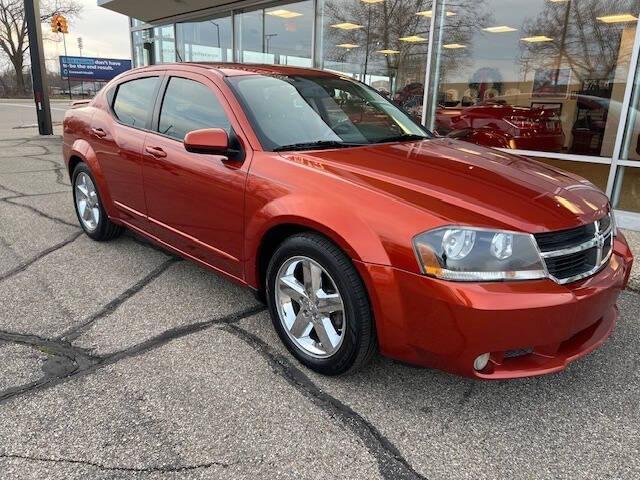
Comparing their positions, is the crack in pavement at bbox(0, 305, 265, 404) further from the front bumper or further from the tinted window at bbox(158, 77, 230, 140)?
the front bumper

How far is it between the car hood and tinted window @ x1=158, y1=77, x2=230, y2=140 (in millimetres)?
805

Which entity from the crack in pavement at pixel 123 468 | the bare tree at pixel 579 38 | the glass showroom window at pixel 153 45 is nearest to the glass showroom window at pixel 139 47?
the glass showroom window at pixel 153 45

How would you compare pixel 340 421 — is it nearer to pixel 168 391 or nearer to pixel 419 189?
pixel 168 391

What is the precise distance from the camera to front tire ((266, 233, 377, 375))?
248 cm

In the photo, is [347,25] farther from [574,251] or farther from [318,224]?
[574,251]

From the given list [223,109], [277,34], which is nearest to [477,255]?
[223,109]

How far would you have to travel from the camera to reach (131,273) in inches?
167

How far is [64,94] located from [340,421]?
52.0 m

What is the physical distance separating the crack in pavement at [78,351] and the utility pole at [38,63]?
13262 millimetres

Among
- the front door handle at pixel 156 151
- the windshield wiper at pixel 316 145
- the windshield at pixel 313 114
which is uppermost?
the windshield at pixel 313 114

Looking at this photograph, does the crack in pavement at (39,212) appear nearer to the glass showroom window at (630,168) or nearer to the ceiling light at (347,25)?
the glass showroom window at (630,168)

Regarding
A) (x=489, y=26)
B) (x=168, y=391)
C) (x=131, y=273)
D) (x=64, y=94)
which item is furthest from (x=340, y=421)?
(x=64, y=94)

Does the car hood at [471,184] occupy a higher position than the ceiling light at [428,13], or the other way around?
the ceiling light at [428,13]

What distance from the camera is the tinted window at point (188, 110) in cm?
339
